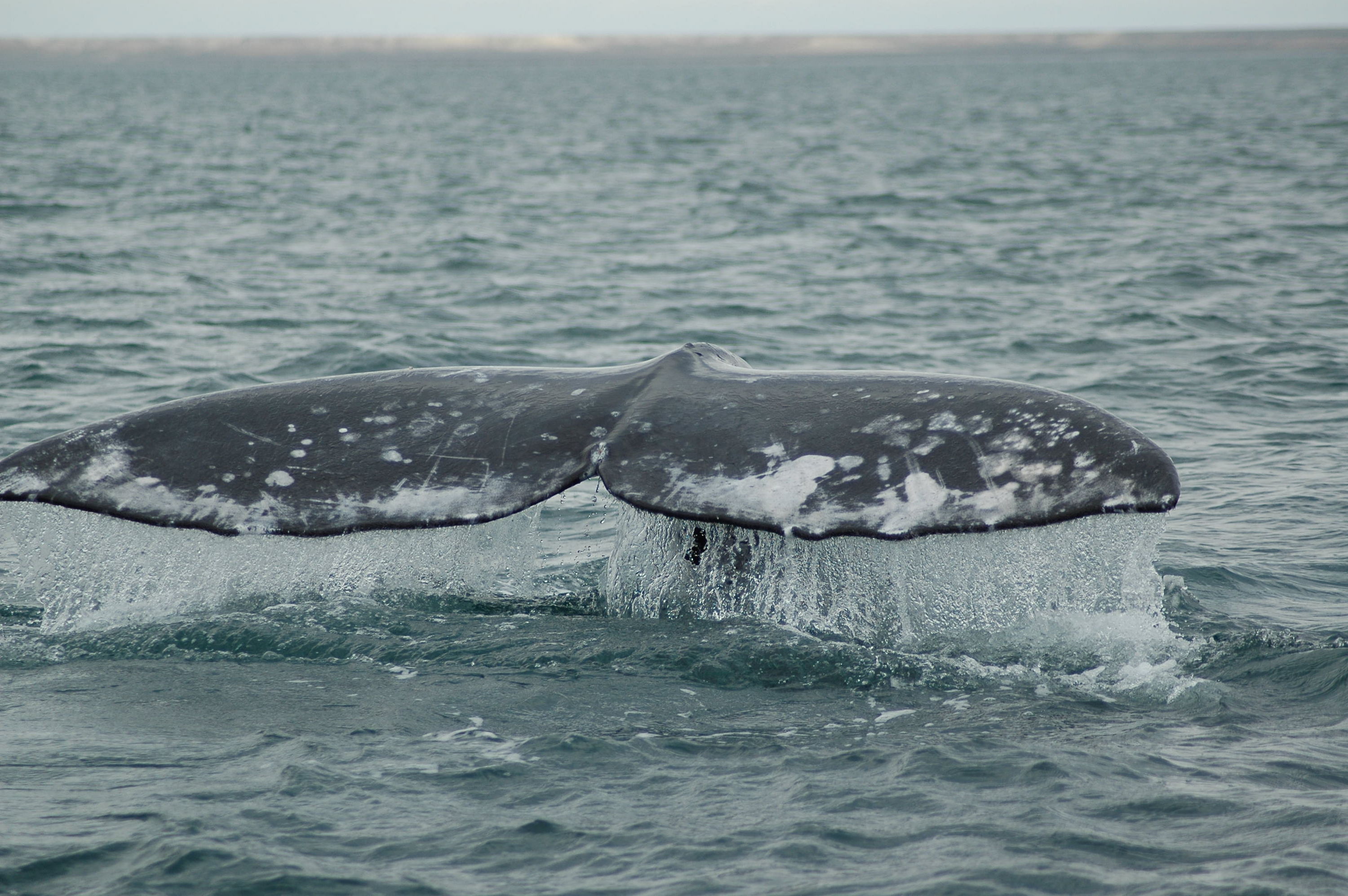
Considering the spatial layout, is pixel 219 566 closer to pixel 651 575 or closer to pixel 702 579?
pixel 651 575

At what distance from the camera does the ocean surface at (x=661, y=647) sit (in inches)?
141

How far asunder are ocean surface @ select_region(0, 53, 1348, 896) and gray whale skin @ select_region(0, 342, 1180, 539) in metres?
0.41

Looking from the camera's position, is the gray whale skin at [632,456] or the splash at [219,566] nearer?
the gray whale skin at [632,456]

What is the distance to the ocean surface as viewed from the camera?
11.7 feet

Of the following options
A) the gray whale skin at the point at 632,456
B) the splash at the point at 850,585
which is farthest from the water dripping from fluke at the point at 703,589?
the gray whale skin at the point at 632,456

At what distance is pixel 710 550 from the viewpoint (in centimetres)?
494

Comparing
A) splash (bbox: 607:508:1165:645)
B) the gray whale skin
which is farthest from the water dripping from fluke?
the gray whale skin

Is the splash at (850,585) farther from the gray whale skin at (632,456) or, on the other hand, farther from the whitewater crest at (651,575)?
the gray whale skin at (632,456)

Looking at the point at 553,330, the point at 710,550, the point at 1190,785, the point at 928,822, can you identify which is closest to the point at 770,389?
the point at 710,550

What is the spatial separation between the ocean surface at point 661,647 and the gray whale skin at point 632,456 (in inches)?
16.0

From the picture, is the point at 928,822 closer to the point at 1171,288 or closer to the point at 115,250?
the point at 1171,288

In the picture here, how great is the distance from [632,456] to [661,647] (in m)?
1.14

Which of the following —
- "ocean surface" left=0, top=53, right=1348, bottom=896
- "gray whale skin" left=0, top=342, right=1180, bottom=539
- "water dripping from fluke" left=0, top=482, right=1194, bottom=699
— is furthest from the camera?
"water dripping from fluke" left=0, top=482, right=1194, bottom=699

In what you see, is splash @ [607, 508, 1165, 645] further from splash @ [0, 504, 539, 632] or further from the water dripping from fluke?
splash @ [0, 504, 539, 632]
